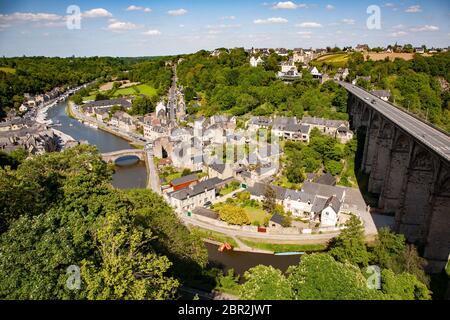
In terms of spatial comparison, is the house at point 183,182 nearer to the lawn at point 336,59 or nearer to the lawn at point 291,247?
the lawn at point 291,247

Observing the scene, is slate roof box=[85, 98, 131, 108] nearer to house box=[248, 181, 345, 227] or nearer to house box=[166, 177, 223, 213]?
house box=[166, 177, 223, 213]

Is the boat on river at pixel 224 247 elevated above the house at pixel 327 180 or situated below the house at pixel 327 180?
below

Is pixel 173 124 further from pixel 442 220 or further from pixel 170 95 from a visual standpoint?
pixel 442 220

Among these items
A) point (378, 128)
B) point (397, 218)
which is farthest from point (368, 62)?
point (397, 218)

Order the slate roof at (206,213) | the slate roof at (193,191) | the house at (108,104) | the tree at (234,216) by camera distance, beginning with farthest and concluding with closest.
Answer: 1. the house at (108,104)
2. the slate roof at (193,191)
3. the slate roof at (206,213)
4. the tree at (234,216)

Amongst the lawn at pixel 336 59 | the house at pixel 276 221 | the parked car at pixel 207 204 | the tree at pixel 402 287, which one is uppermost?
the lawn at pixel 336 59

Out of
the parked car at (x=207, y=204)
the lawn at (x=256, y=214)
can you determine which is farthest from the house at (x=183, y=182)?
the lawn at (x=256, y=214)

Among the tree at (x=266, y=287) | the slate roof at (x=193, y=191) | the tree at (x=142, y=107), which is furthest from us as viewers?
the tree at (x=142, y=107)
